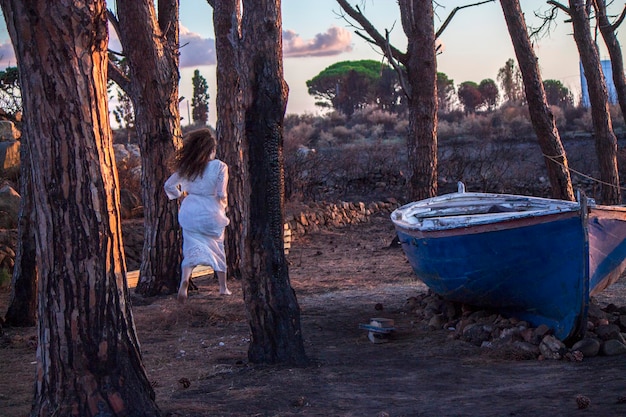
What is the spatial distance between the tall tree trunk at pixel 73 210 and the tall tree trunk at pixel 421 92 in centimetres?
987

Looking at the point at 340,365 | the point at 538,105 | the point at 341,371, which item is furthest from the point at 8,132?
the point at 341,371

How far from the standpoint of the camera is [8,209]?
12516 mm

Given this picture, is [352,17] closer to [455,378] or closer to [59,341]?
[455,378]

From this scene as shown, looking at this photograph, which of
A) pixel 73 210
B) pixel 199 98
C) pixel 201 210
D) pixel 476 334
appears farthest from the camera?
pixel 199 98

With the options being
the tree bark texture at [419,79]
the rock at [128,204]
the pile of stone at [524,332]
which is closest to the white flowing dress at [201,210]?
the pile of stone at [524,332]

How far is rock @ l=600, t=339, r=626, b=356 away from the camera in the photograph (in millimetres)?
6266

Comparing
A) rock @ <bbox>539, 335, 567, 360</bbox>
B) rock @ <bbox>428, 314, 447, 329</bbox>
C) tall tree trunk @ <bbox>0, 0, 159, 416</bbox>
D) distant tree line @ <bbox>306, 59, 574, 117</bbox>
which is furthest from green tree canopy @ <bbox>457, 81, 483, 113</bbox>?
tall tree trunk @ <bbox>0, 0, 159, 416</bbox>

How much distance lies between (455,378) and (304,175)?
49.6 ft

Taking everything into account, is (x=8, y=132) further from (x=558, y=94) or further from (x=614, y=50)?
(x=558, y=94)

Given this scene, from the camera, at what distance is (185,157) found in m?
9.10

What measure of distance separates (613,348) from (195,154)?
188 inches

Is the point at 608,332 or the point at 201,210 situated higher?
the point at 201,210

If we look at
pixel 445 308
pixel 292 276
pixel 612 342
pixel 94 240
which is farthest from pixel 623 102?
pixel 94 240

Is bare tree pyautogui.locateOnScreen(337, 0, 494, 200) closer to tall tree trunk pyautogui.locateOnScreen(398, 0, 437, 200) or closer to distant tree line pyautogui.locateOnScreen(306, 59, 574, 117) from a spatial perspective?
tall tree trunk pyautogui.locateOnScreen(398, 0, 437, 200)
